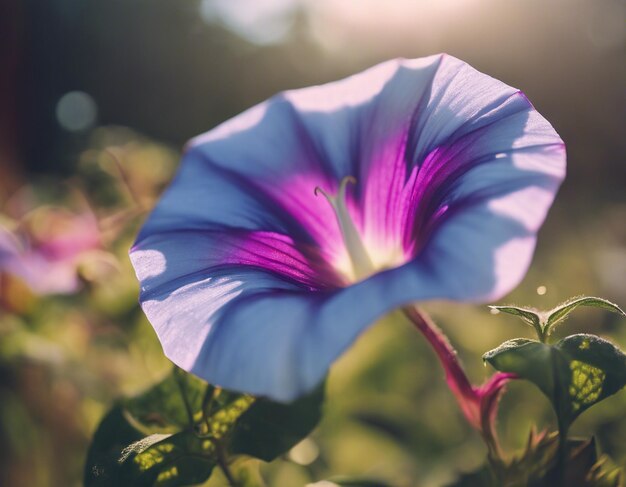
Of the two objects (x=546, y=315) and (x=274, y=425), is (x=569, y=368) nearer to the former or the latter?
(x=546, y=315)

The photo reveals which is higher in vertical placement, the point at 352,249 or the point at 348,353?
the point at 352,249

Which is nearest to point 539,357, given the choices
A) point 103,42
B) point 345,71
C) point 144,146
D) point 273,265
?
point 273,265

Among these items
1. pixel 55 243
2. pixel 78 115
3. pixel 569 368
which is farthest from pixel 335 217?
pixel 78 115

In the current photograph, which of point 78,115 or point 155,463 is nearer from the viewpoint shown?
point 155,463

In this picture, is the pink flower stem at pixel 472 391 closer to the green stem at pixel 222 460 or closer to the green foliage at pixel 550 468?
the green foliage at pixel 550 468

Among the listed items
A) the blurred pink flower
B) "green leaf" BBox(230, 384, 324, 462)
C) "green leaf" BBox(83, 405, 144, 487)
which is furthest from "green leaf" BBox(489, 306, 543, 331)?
the blurred pink flower

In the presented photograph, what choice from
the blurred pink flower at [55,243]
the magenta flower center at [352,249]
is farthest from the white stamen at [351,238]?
the blurred pink flower at [55,243]

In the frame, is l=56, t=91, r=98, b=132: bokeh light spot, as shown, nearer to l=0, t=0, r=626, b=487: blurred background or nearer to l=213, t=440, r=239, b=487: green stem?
l=0, t=0, r=626, b=487: blurred background
